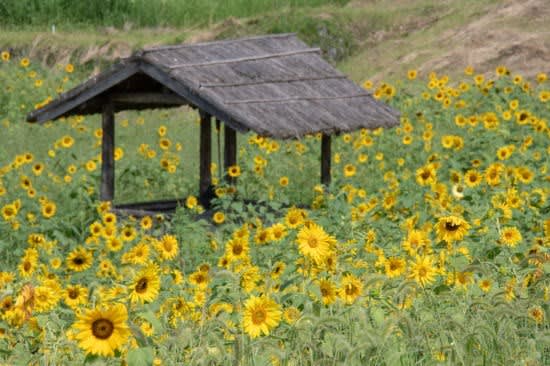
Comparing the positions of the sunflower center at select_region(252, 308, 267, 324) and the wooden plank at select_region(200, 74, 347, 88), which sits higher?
the wooden plank at select_region(200, 74, 347, 88)

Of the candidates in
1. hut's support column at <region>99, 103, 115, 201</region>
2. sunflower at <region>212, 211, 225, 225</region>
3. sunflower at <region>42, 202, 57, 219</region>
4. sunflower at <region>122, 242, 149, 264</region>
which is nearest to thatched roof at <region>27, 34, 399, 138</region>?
hut's support column at <region>99, 103, 115, 201</region>

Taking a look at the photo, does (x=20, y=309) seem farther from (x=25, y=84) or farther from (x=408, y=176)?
(x=25, y=84)

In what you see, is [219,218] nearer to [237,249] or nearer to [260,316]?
[237,249]

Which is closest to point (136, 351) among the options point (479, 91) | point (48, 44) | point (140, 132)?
point (479, 91)

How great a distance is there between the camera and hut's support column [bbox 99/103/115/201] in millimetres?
10289

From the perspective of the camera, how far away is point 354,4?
22.1 meters

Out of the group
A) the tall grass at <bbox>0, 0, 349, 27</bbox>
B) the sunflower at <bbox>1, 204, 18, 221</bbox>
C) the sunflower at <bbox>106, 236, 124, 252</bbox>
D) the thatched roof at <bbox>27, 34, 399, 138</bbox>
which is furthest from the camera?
the tall grass at <bbox>0, 0, 349, 27</bbox>

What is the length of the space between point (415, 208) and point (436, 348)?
4676 millimetres

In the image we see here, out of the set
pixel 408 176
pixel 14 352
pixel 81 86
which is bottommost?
pixel 14 352

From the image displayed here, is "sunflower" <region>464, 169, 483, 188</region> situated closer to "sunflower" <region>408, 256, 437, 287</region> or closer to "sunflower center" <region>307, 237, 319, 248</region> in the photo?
"sunflower" <region>408, 256, 437, 287</region>

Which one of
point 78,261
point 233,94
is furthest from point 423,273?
point 233,94

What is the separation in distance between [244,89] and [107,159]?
1489 millimetres

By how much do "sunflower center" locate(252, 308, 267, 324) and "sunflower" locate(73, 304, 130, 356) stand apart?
78 centimetres

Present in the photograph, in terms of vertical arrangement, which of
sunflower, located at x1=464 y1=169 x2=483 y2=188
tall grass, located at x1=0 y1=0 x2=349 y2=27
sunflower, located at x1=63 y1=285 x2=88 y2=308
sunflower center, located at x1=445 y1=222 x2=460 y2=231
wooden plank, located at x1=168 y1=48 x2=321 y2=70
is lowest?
sunflower, located at x1=63 y1=285 x2=88 y2=308
